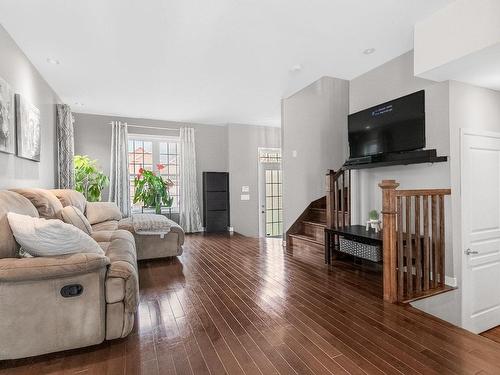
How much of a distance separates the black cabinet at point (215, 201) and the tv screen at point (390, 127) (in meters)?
3.72

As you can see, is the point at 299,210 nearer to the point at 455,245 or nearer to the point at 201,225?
the point at 455,245

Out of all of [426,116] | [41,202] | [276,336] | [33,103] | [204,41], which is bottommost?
[276,336]

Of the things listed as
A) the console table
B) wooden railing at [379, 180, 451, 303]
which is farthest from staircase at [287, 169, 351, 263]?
wooden railing at [379, 180, 451, 303]

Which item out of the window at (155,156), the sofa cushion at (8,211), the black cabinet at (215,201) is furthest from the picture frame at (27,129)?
the black cabinet at (215,201)

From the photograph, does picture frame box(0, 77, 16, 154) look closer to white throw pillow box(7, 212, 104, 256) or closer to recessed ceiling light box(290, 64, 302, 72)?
white throw pillow box(7, 212, 104, 256)

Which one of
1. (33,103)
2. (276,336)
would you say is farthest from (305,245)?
(33,103)

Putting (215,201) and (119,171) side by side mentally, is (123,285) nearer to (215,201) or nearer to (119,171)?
(119,171)

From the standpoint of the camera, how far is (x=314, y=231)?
4512mm

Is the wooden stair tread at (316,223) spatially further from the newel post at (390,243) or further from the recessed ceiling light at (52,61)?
the recessed ceiling light at (52,61)

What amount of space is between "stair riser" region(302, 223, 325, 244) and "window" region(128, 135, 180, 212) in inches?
139

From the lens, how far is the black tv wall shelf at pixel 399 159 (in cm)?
286

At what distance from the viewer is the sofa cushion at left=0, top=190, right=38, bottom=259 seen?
5.81ft

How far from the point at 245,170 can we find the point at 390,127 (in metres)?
4.31

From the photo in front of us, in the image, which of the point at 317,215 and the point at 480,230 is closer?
the point at 480,230
